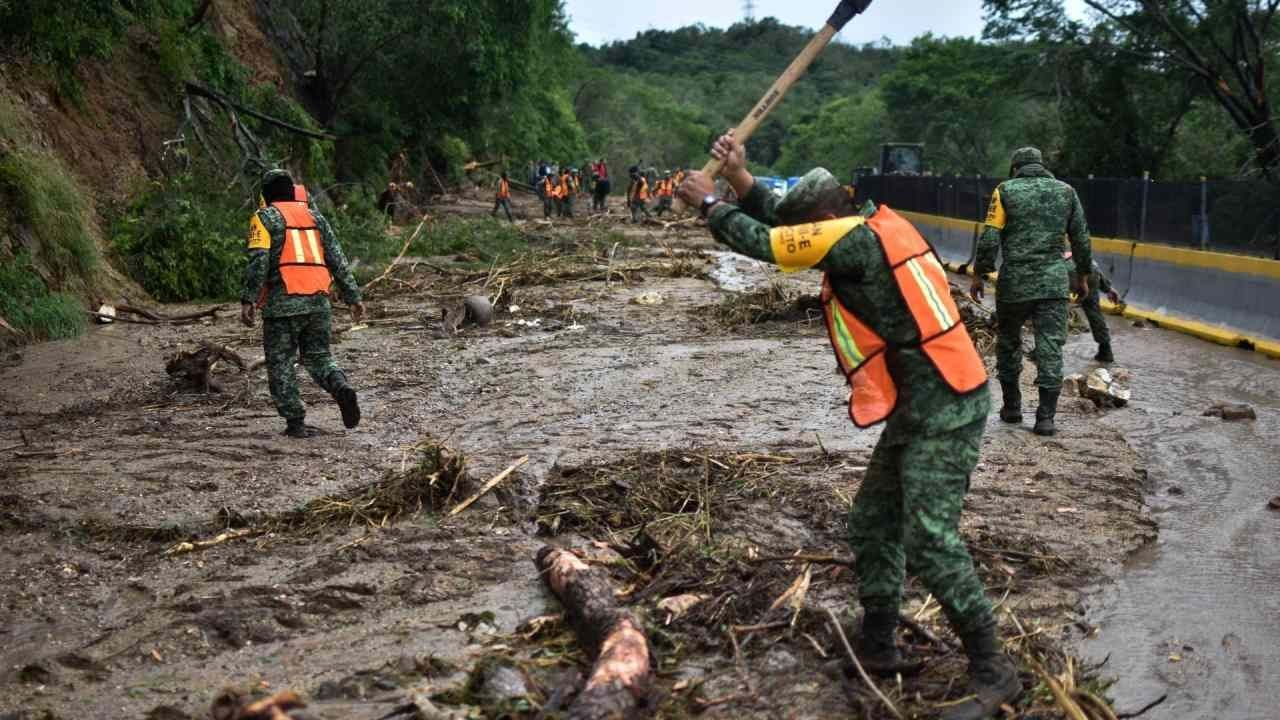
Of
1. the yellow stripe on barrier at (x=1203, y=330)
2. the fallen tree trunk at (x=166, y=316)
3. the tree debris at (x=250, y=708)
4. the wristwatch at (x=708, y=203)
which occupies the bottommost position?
the yellow stripe on barrier at (x=1203, y=330)

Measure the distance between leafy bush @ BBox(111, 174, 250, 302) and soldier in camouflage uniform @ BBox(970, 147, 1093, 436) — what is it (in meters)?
11.5

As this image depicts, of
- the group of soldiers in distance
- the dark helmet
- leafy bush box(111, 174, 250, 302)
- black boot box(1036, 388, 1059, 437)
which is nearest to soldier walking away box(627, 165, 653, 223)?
the group of soldiers in distance

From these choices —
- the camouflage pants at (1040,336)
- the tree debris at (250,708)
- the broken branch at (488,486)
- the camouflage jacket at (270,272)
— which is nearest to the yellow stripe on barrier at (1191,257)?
the camouflage pants at (1040,336)

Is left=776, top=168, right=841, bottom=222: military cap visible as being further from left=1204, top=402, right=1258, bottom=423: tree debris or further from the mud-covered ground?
left=1204, top=402, right=1258, bottom=423: tree debris

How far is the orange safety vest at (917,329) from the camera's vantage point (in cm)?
425

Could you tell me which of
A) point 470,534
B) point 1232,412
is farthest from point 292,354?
point 1232,412

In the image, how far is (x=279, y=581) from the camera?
5609 mm

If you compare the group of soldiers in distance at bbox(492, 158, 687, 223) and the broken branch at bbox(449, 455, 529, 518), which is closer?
the broken branch at bbox(449, 455, 529, 518)

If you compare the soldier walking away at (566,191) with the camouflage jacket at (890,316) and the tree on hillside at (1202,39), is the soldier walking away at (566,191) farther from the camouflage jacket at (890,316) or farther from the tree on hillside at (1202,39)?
the camouflage jacket at (890,316)

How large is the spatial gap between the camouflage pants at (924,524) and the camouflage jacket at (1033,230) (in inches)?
171

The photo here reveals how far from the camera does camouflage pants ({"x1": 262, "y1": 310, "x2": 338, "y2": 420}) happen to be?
27.7 feet

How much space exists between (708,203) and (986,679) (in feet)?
6.20

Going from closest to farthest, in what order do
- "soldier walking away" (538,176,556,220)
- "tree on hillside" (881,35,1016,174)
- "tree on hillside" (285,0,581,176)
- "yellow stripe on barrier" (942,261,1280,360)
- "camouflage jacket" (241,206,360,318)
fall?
"camouflage jacket" (241,206,360,318) < "yellow stripe on barrier" (942,261,1280,360) < "tree on hillside" (285,0,581,176) < "soldier walking away" (538,176,556,220) < "tree on hillside" (881,35,1016,174)

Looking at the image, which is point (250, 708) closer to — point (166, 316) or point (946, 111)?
point (166, 316)
